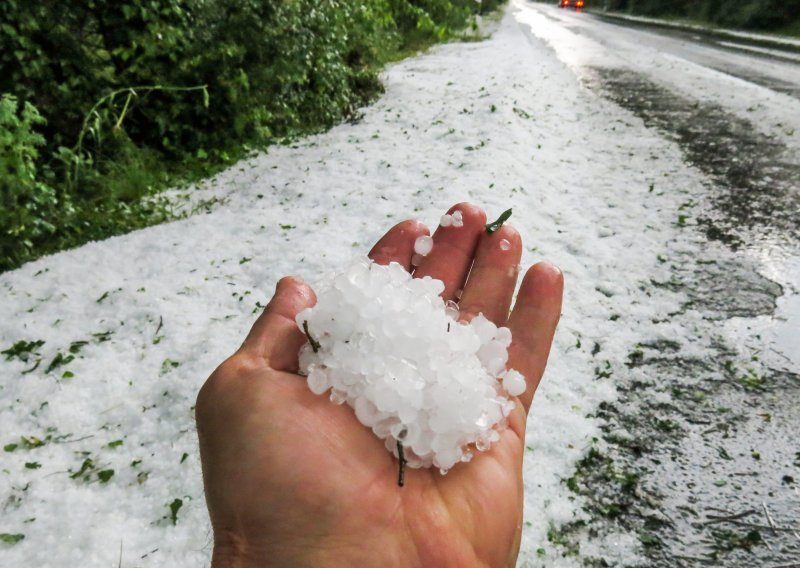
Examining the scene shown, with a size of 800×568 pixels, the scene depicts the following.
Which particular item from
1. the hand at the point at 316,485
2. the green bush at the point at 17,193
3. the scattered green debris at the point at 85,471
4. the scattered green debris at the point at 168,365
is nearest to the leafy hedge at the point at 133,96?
the green bush at the point at 17,193

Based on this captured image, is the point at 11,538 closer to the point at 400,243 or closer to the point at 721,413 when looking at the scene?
the point at 400,243

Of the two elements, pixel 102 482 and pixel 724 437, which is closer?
pixel 102 482

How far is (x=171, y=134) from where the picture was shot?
4762 mm

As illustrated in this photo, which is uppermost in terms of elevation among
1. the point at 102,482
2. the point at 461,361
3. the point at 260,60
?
the point at 260,60

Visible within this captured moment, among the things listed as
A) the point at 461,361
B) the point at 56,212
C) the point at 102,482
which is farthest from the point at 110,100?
the point at 461,361

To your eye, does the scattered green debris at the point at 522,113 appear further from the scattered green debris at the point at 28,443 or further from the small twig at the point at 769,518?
the scattered green debris at the point at 28,443

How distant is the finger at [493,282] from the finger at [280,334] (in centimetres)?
66

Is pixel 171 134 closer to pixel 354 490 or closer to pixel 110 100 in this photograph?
pixel 110 100

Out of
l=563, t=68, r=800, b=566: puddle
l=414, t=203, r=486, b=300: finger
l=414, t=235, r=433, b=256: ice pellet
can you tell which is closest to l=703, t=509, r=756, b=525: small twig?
l=563, t=68, r=800, b=566: puddle

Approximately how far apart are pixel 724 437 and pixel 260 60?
185 inches

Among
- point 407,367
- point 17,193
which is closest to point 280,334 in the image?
point 407,367

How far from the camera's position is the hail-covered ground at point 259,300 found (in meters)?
1.80

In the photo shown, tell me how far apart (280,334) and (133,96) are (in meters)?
4.00

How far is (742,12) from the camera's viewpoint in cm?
1841
